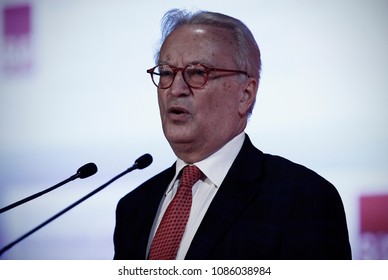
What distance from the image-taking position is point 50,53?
8.84 ft

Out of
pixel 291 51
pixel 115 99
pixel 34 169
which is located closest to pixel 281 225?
pixel 291 51

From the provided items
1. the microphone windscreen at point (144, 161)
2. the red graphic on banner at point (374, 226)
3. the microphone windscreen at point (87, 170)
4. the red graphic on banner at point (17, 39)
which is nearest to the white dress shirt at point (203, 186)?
the microphone windscreen at point (144, 161)

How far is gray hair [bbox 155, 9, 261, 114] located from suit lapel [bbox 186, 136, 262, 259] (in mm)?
255

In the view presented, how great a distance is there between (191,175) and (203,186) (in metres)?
0.06

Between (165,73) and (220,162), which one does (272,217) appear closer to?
(220,162)

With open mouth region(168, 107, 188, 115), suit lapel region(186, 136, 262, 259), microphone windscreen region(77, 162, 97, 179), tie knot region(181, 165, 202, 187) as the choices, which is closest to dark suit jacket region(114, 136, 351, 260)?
suit lapel region(186, 136, 262, 259)

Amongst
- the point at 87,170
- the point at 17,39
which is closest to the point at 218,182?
the point at 87,170

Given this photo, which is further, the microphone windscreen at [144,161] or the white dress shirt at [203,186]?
the microphone windscreen at [144,161]

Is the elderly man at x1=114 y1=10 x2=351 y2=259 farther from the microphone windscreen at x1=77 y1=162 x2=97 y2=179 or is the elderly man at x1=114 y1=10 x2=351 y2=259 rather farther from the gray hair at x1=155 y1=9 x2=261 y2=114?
the microphone windscreen at x1=77 y1=162 x2=97 y2=179

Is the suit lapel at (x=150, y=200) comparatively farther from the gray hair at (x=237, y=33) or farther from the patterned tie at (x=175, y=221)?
the gray hair at (x=237, y=33)

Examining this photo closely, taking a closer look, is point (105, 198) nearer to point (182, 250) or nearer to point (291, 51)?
point (182, 250)

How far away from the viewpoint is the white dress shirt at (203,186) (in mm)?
2174

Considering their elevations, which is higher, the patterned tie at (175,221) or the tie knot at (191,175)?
the tie knot at (191,175)

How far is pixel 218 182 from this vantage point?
221cm
